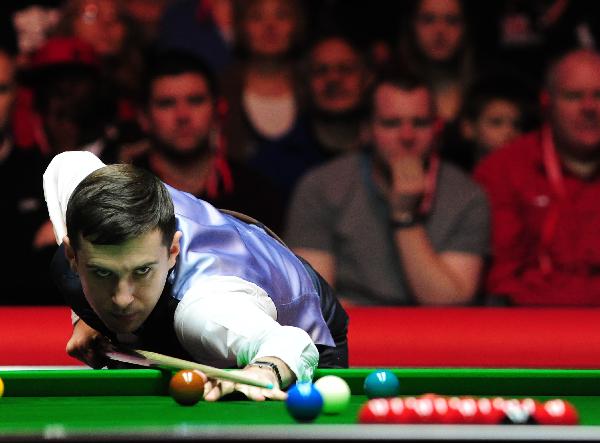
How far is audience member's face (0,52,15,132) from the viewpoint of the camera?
5.68 m

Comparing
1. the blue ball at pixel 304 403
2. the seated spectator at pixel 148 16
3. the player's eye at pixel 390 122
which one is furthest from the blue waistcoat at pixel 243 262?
the seated spectator at pixel 148 16

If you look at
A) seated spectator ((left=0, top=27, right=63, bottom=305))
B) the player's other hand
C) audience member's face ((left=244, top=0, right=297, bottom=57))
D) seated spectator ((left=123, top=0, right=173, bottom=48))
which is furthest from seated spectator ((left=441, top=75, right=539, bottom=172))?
the player's other hand

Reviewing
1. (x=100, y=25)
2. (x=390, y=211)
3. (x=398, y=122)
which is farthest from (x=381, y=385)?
(x=100, y=25)

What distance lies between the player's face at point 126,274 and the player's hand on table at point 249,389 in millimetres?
293

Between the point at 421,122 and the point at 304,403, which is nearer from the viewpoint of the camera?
the point at 304,403

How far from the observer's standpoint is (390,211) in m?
5.31

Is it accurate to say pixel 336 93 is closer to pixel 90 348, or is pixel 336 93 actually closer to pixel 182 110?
pixel 182 110

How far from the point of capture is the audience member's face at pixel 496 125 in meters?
5.79

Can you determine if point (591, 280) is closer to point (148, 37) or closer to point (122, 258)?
point (148, 37)

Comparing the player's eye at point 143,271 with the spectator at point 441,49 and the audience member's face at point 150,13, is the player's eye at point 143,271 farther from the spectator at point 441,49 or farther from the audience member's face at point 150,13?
the audience member's face at point 150,13

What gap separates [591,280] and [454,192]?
2.23 ft

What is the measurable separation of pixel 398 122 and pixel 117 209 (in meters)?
2.75

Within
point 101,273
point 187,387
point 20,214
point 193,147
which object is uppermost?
point 101,273

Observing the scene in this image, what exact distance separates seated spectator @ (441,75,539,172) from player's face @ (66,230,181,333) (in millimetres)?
3170
